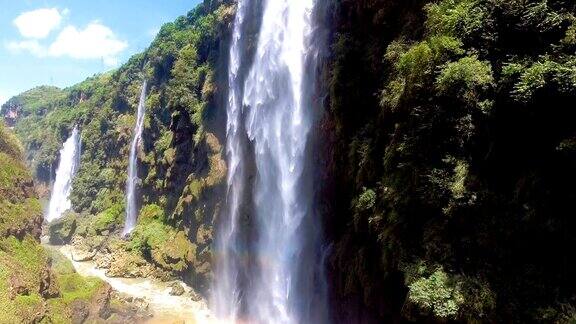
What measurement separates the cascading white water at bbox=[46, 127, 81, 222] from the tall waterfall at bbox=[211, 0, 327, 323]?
38141 mm

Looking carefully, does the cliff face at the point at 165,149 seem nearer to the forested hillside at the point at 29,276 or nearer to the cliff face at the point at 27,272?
the forested hillside at the point at 29,276

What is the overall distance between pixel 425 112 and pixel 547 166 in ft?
9.40

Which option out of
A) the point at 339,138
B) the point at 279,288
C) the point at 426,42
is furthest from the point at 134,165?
the point at 426,42

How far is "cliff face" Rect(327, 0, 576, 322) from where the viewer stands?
784cm

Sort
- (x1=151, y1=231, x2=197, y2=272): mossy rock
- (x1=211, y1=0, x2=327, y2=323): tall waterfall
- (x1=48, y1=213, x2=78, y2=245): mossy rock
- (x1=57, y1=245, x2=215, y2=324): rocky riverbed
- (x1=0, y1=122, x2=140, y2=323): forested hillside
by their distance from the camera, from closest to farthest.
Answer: (x1=0, y1=122, x2=140, y2=323): forested hillside, (x1=211, y1=0, x2=327, y2=323): tall waterfall, (x1=57, y1=245, x2=215, y2=324): rocky riverbed, (x1=151, y1=231, x2=197, y2=272): mossy rock, (x1=48, y1=213, x2=78, y2=245): mossy rock

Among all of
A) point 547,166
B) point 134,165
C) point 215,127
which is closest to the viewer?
point 547,166

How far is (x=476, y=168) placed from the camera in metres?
9.22

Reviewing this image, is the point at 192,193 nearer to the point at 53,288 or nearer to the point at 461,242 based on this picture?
the point at 53,288

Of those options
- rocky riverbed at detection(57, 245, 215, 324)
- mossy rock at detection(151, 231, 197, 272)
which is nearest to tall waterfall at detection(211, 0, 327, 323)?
rocky riverbed at detection(57, 245, 215, 324)

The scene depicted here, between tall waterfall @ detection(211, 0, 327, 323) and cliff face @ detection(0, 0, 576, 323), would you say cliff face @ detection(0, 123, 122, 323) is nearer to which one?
tall waterfall @ detection(211, 0, 327, 323)

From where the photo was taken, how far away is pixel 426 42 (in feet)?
35.3

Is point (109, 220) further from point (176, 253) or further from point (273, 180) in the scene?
point (273, 180)

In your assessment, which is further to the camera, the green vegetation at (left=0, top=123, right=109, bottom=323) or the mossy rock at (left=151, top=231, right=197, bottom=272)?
the mossy rock at (left=151, top=231, right=197, bottom=272)

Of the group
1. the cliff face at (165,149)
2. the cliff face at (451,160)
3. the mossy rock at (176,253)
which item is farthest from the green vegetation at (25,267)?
the cliff face at (451,160)
